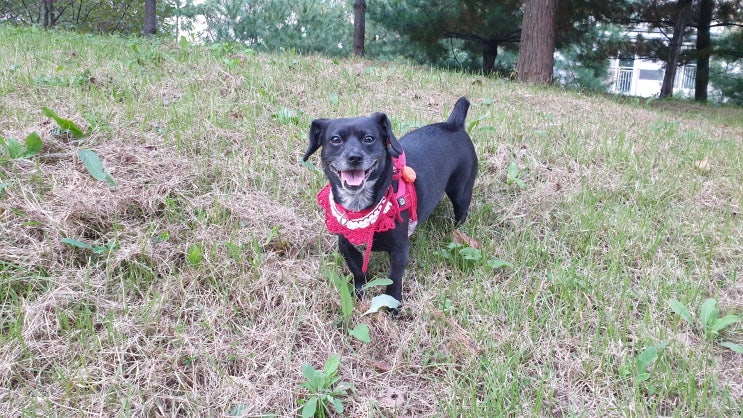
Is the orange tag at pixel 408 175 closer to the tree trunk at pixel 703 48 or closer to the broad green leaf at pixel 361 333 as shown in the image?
the broad green leaf at pixel 361 333

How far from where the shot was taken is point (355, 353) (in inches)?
87.1

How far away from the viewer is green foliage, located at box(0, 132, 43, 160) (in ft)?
Result: 9.08

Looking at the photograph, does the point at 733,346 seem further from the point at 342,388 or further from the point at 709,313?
the point at 342,388

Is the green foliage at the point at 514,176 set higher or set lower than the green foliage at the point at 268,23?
lower

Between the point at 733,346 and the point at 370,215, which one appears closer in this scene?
the point at 733,346

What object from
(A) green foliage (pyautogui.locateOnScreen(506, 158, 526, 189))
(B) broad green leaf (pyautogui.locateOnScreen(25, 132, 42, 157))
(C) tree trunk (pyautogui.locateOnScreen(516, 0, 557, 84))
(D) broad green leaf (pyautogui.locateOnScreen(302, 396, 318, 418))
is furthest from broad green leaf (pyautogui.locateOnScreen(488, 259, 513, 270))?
(C) tree trunk (pyautogui.locateOnScreen(516, 0, 557, 84))

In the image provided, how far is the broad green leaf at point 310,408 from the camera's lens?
1856 mm

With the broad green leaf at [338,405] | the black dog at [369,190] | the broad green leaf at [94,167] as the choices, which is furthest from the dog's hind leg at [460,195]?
the broad green leaf at [94,167]

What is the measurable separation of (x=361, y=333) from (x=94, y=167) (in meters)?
1.77

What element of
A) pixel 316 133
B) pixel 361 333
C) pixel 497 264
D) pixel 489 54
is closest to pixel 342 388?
pixel 361 333

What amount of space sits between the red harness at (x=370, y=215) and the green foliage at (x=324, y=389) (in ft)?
1.91

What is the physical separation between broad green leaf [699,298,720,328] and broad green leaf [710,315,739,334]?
2 centimetres

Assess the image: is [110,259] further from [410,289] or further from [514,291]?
[514,291]

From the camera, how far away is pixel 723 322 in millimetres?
2230
